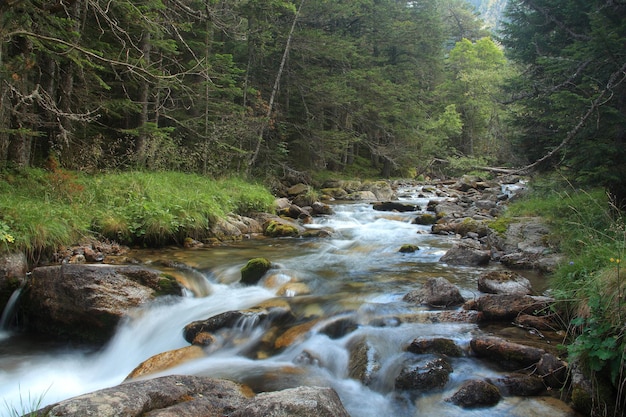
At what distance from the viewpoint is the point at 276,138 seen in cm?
1939

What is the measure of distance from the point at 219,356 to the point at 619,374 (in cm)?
381

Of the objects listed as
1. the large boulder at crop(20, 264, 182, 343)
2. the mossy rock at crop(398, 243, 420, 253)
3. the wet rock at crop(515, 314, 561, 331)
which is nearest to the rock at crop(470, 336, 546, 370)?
the wet rock at crop(515, 314, 561, 331)

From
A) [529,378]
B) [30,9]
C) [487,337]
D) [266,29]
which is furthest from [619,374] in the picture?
[266,29]

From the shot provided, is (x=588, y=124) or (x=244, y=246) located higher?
(x=588, y=124)

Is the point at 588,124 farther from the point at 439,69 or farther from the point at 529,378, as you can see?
the point at 439,69

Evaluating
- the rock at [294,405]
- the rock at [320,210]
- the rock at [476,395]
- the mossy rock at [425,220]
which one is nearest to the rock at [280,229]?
the rock at [320,210]

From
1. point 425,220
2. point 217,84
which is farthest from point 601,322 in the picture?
point 217,84

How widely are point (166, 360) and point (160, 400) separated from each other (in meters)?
1.52

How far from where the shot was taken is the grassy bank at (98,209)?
678 cm

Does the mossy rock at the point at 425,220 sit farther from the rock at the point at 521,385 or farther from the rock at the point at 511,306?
the rock at the point at 521,385

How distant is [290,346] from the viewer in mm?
4930

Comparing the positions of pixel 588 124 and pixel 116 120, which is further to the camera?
pixel 116 120

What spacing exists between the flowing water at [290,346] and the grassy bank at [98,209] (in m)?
0.85

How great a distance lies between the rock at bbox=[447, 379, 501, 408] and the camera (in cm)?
363
